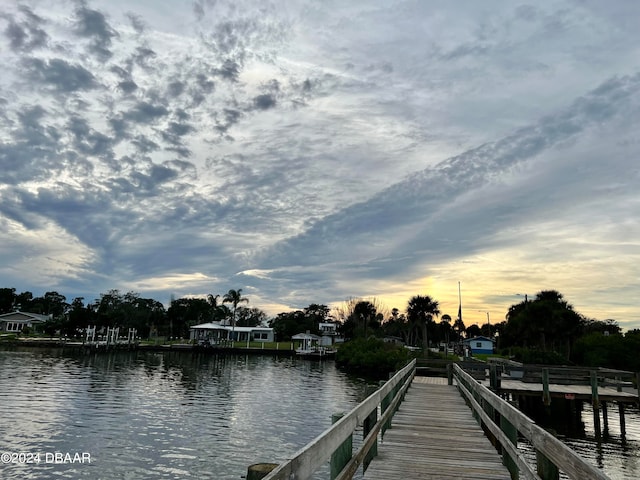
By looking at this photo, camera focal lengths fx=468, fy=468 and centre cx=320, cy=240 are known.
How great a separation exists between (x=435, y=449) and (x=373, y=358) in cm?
4728

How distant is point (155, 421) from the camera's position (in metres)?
21.0

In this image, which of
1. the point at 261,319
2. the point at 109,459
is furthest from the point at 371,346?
the point at 261,319

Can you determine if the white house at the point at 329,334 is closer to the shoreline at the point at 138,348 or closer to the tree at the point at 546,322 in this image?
the shoreline at the point at 138,348

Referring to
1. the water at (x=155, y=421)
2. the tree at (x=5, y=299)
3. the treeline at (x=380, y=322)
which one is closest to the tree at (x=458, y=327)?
the treeline at (x=380, y=322)

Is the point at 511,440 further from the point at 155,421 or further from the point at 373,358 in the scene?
the point at 373,358

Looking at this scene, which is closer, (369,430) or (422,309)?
(369,430)

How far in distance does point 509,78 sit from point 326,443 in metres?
21.1

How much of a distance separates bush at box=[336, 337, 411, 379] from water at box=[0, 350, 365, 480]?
14565mm

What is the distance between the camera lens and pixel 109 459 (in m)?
15.2

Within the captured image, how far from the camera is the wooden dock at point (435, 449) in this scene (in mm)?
6527

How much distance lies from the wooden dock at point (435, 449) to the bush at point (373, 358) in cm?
3857

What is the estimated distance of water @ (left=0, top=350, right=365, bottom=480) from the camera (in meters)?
14.7

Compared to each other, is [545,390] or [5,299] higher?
[5,299]

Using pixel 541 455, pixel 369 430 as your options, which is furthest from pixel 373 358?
pixel 541 455
